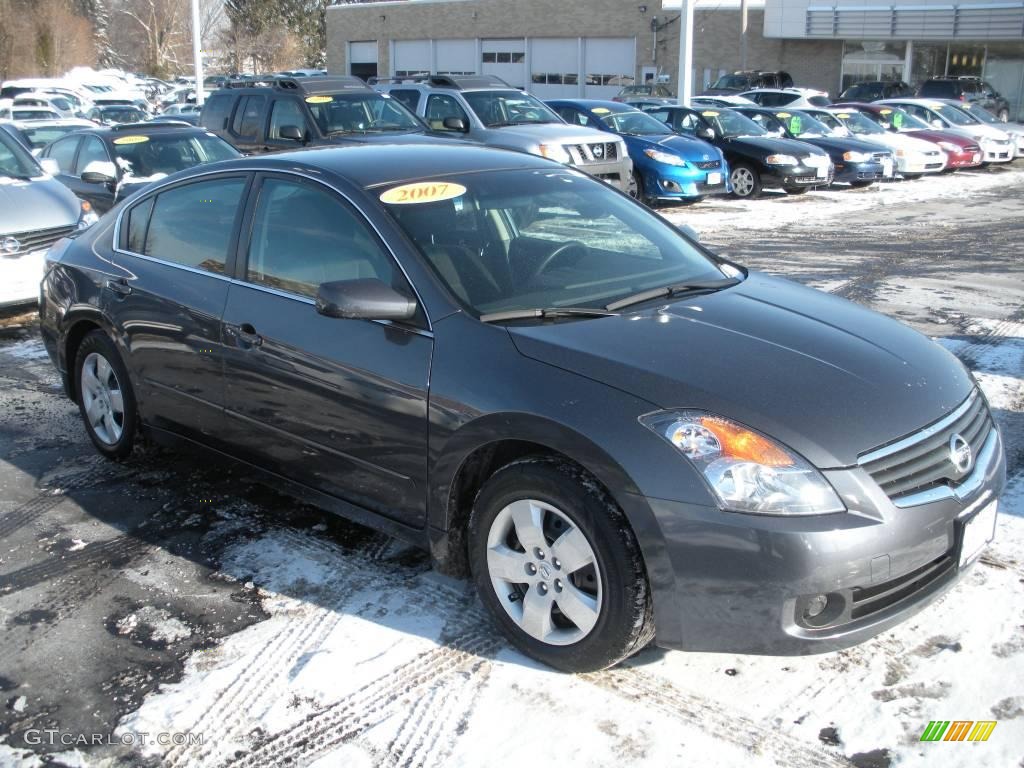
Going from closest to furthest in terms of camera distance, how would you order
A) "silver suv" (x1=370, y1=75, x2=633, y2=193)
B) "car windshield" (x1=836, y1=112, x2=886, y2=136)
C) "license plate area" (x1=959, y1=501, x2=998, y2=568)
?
"license plate area" (x1=959, y1=501, x2=998, y2=568) < "silver suv" (x1=370, y1=75, x2=633, y2=193) < "car windshield" (x1=836, y1=112, x2=886, y2=136)

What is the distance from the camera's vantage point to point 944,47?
41.8m

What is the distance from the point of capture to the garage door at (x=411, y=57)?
→ 2189 inches

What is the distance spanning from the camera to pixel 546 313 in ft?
12.3

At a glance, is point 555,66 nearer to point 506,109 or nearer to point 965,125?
point 965,125

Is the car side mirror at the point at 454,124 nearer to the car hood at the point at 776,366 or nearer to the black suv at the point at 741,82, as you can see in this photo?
the car hood at the point at 776,366

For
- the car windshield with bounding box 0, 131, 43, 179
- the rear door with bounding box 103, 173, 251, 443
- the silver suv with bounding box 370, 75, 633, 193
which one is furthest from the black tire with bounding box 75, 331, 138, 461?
the silver suv with bounding box 370, 75, 633, 193

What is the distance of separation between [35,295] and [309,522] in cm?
515

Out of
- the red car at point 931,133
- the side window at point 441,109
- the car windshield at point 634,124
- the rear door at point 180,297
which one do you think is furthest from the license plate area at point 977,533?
the red car at point 931,133

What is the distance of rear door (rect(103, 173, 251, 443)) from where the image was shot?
14.9ft

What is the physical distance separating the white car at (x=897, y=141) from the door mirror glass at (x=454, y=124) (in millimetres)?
8967

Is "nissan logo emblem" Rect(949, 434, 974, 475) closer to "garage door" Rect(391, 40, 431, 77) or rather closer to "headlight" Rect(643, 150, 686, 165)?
"headlight" Rect(643, 150, 686, 165)

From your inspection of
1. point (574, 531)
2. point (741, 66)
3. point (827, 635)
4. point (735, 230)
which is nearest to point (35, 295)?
point (574, 531)

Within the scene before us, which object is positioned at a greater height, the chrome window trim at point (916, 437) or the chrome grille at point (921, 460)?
Answer: the chrome window trim at point (916, 437)

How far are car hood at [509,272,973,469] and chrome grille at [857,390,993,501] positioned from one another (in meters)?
0.04
